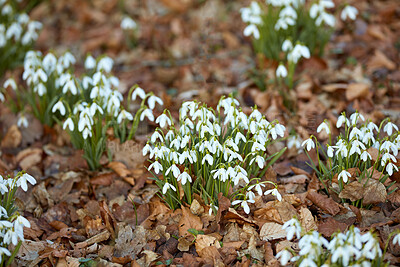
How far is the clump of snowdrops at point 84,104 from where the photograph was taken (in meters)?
2.78

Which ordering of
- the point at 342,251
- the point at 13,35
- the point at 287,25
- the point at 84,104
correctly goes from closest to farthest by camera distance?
the point at 342,251 < the point at 84,104 < the point at 287,25 < the point at 13,35

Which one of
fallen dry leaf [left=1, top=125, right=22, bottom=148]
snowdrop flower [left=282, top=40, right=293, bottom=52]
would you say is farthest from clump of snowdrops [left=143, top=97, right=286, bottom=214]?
fallen dry leaf [left=1, top=125, right=22, bottom=148]

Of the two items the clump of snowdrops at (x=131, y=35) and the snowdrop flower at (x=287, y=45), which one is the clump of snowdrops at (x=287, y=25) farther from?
the clump of snowdrops at (x=131, y=35)

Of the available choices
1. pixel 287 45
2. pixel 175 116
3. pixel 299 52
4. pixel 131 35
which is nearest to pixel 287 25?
pixel 287 45

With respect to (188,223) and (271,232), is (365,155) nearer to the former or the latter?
(271,232)

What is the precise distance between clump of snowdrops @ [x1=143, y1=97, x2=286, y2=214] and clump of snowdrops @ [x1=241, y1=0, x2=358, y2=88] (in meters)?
1.12

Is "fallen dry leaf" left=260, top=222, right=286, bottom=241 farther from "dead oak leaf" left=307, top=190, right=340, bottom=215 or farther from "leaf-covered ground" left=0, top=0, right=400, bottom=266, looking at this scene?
"dead oak leaf" left=307, top=190, right=340, bottom=215

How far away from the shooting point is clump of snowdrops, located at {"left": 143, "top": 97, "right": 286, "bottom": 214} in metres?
2.27

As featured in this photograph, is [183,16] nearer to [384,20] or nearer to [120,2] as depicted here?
[120,2]

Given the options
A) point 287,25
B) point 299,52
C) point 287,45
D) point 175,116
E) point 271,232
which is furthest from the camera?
point 287,25

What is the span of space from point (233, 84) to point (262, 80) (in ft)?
0.98

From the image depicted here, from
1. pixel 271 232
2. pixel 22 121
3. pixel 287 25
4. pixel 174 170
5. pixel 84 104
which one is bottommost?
pixel 271 232

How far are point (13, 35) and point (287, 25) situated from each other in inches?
105

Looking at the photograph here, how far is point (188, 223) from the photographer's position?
2.42 m
